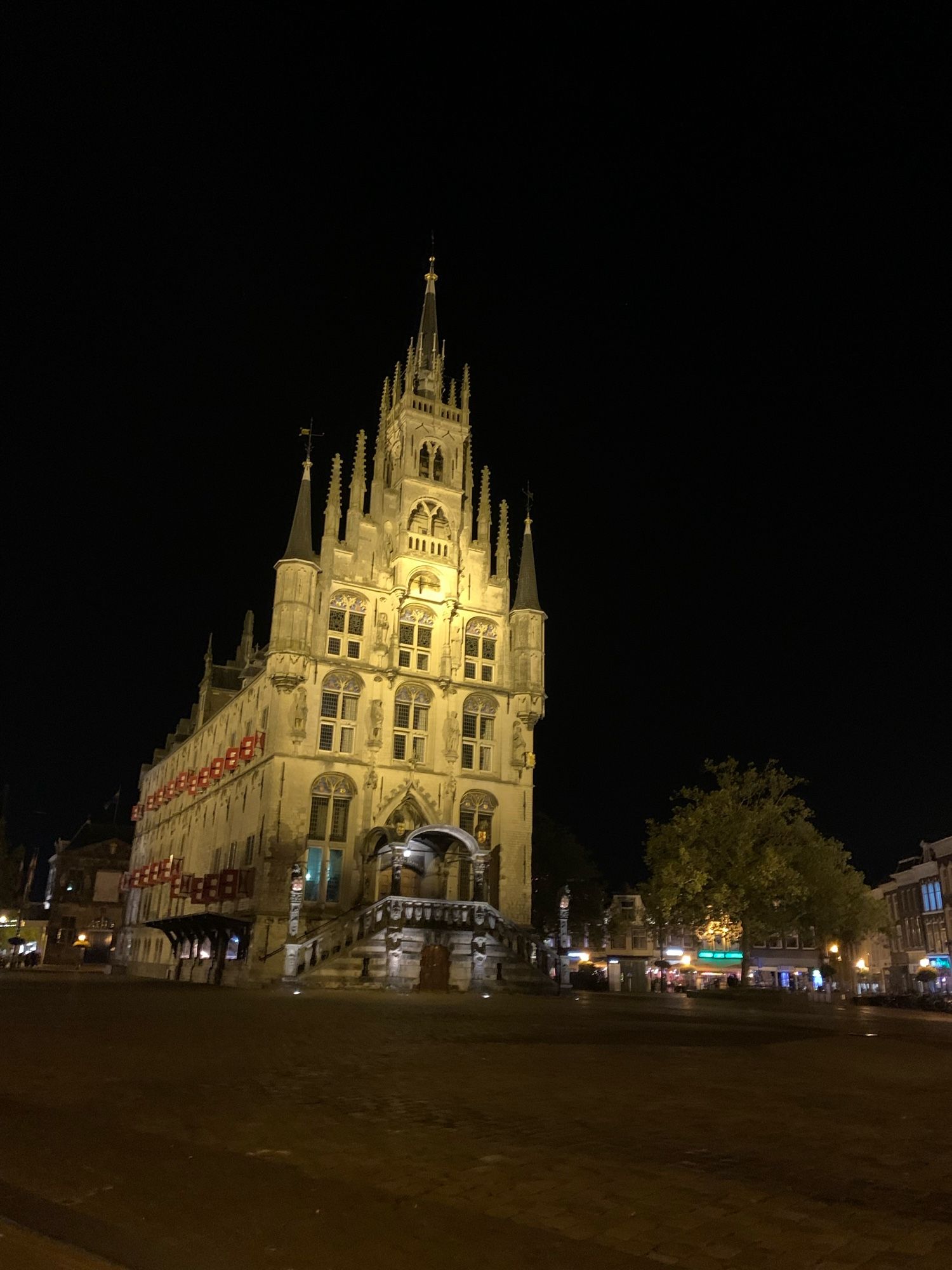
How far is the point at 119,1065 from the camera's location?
11.9 metres

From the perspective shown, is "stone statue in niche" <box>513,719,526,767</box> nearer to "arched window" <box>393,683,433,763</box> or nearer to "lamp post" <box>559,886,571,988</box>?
"arched window" <box>393,683,433,763</box>

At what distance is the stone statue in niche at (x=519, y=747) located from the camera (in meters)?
53.1

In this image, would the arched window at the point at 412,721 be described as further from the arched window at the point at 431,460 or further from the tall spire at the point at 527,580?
the arched window at the point at 431,460

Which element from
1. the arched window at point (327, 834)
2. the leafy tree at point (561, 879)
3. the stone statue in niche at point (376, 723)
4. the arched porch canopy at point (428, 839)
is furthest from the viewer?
the leafy tree at point (561, 879)

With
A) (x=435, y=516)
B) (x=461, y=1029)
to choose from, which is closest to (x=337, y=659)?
(x=435, y=516)

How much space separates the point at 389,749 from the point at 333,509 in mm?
13856

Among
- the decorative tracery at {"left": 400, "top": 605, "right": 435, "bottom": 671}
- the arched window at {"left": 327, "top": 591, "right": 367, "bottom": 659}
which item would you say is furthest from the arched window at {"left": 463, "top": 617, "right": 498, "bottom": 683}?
the arched window at {"left": 327, "top": 591, "right": 367, "bottom": 659}

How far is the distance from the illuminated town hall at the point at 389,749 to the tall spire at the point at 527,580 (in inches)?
4.4

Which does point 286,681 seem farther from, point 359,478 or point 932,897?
point 932,897

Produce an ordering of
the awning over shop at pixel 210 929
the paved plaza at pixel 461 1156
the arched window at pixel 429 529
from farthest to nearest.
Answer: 1. the arched window at pixel 429 529
2. the awning over shop at pixel 210 929
3. the paved plaza at pixel 461 1156

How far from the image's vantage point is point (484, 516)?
188 ft

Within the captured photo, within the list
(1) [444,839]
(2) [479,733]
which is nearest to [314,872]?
(1) [444,839]

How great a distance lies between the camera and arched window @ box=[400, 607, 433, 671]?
171ft

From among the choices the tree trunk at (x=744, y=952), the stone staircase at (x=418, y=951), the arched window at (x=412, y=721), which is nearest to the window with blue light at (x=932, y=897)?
the tree trunk at (x=744, y=952)
